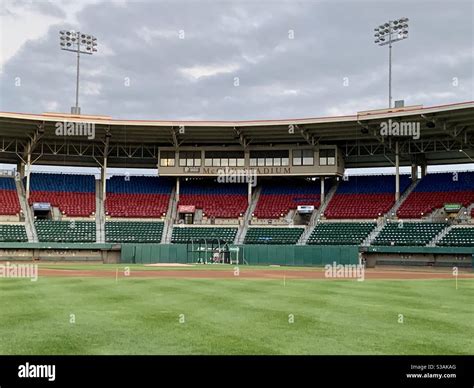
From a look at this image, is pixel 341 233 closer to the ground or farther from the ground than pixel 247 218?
closer to the ground

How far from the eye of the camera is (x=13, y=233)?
175ft

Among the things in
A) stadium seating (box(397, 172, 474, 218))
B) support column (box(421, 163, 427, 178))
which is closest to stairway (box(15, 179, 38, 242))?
stadium seating (box(397, 172, 474, 218))

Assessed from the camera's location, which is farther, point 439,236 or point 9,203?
point 9,203

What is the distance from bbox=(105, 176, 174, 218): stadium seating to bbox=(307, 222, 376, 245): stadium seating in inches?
698

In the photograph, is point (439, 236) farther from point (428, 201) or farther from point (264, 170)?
point (264, 170)

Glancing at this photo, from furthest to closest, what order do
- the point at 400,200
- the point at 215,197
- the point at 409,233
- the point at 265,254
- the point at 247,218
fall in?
1. the point at 215,197
2. the point at 247,218
3. the point at 400,200
4. the point at 265,254
5. the point at 409,233

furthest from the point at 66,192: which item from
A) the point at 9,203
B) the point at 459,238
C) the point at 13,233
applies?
the point at 459,238

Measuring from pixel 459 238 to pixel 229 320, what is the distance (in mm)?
38224

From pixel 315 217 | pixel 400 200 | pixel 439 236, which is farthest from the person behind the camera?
pixel 315 217

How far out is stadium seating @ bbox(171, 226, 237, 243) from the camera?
2199 inches

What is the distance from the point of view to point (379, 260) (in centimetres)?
4912

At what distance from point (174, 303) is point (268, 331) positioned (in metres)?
5.74

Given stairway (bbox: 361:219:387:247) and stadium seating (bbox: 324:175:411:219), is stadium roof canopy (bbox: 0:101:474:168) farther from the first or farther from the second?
stairway (bbox: 361:219:387:247)
